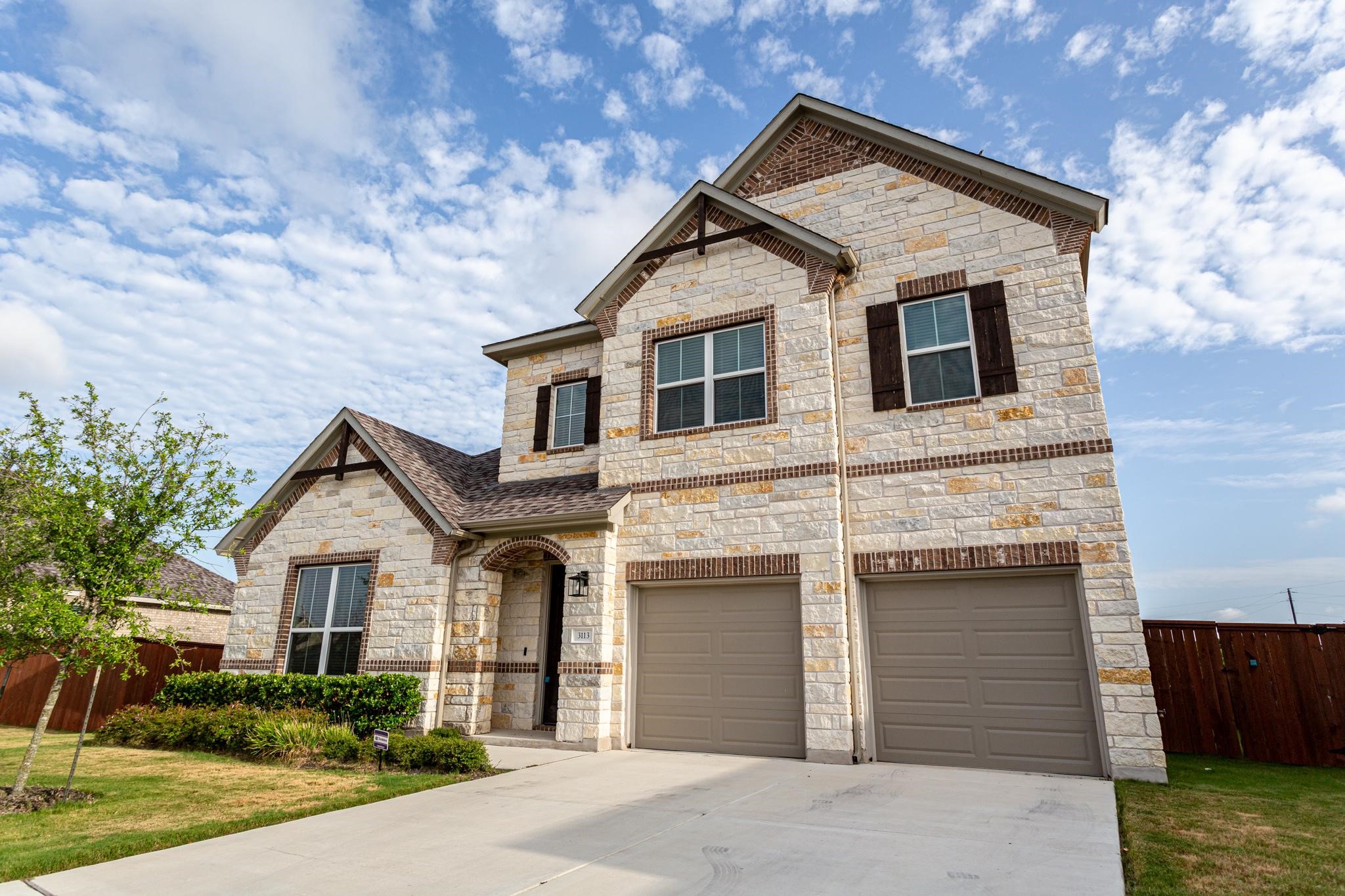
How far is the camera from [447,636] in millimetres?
12656

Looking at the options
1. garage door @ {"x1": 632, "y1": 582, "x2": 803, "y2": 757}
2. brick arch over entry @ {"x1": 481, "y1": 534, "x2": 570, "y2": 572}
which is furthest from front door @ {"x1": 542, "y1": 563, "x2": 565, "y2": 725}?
garage door @ {"x1": 632, "y1": 582, "x2": 803, "y2": 757}

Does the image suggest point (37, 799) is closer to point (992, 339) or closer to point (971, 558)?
point (971, 558)

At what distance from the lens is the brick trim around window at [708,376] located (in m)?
11.8

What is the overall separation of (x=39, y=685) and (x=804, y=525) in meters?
16.7

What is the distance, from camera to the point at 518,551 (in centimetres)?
1273

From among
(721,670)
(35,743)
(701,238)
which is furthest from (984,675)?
(35,743)

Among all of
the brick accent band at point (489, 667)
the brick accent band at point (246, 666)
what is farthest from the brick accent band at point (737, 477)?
the brick accent band at point (246, 666)

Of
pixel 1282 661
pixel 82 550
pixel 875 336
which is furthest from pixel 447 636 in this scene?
pixel 1282 661

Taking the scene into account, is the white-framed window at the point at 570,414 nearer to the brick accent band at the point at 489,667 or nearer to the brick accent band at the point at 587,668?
the brick accent band at the point at 489,667

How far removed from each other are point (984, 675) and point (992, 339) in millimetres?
4453

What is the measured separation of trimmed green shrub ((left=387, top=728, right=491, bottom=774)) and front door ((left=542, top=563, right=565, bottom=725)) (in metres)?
3.22

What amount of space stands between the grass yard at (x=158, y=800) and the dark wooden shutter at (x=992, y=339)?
8362mm

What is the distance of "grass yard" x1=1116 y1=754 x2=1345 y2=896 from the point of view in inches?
198

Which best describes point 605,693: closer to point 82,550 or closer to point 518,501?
point 518,501
